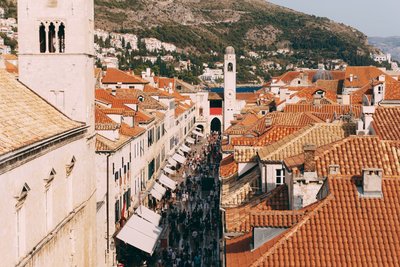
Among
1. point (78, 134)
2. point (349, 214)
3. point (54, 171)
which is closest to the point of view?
point (349, 214)

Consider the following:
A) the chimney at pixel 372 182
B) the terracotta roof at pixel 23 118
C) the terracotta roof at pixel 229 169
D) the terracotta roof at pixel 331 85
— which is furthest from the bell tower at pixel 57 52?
the terracotta roof at pixel 331 85

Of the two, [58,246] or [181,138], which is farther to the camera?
[181,138]

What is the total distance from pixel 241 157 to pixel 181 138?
64.7 meters

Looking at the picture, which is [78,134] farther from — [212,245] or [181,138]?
[181,138]

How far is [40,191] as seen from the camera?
24203mm

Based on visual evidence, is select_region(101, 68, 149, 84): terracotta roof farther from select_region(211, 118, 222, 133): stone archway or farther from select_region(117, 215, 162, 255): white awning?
select_region(211, 118, 222, 133): stone archway

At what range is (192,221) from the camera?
2009 inches

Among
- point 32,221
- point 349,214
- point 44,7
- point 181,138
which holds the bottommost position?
point 181,138

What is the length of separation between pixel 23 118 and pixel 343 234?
13202mm

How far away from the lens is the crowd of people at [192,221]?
42.2 m

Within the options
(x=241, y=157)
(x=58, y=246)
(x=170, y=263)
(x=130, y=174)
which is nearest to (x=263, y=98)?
(x=130, y=174)

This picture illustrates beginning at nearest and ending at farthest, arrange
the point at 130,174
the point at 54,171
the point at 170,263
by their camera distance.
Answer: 1. the point at 54,171
2. the point at 170,263
3. the point at 130,174

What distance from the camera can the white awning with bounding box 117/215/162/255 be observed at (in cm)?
3944

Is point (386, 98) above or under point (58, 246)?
above
